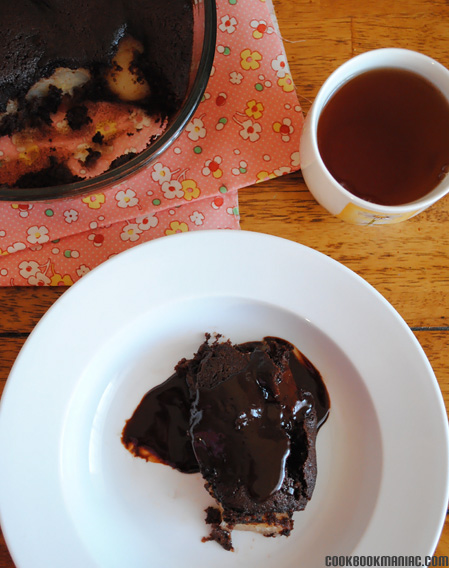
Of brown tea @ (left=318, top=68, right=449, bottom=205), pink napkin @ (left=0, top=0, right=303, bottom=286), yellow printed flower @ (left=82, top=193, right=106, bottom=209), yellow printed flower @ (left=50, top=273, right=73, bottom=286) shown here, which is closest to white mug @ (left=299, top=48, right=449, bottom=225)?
brown tea @ (left=318, top=68, right=449, bottom=205)

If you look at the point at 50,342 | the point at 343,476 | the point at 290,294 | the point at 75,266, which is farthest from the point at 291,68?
the point at 343,476

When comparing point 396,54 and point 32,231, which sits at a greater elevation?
point 396,54

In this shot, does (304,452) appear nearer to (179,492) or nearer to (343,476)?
(343,476)

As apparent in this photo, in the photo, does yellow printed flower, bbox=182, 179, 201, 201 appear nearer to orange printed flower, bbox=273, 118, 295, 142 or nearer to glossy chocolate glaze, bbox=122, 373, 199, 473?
orange printed flower, bbox=273, 118, 295, 142

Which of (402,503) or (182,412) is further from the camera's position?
(182,412)

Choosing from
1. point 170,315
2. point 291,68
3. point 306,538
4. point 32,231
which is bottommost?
point 306,538

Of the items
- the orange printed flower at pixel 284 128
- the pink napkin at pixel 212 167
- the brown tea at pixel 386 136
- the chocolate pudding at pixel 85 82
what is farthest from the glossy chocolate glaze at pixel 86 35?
the brown tea at pixel 386 136
